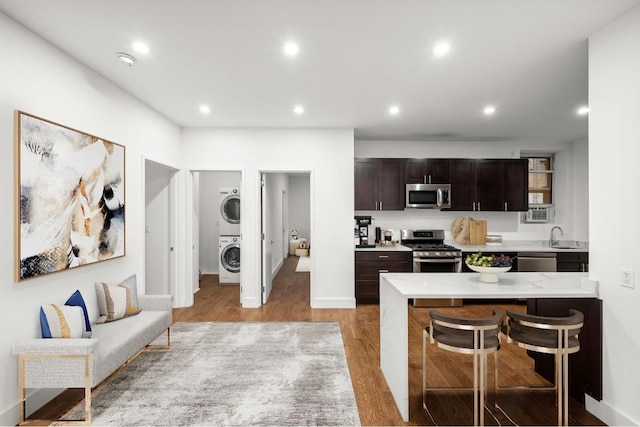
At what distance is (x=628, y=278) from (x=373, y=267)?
9.90 feet

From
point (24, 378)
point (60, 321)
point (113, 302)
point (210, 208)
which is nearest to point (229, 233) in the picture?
point (210, 208)

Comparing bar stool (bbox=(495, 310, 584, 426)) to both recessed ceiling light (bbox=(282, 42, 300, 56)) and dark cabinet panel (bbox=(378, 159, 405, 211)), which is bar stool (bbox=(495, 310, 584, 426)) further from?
dark cabinet panel (bbox=(378, 159, 405, 211))

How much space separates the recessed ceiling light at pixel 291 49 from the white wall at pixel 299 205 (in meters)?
8.28

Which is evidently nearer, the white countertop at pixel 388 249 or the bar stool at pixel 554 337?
the bar stool at pixel 554 337

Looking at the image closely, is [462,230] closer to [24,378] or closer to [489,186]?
[489,186]

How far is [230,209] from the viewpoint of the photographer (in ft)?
21.1

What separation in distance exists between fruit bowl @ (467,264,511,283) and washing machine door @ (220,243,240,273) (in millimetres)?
4739

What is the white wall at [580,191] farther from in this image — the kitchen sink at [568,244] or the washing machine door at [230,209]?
the washing machine door at [230,209]

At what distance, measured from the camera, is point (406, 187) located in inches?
203

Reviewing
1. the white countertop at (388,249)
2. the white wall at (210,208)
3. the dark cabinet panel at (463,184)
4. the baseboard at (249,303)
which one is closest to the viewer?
the baseboard at (249,303)

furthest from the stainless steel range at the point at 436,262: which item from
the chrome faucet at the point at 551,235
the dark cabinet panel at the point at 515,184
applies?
the chrome faucet at the point at 551,235

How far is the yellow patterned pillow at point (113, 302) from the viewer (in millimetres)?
2818

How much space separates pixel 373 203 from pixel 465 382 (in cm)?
300

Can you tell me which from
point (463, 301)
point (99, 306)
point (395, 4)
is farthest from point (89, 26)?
point (463, 301)
